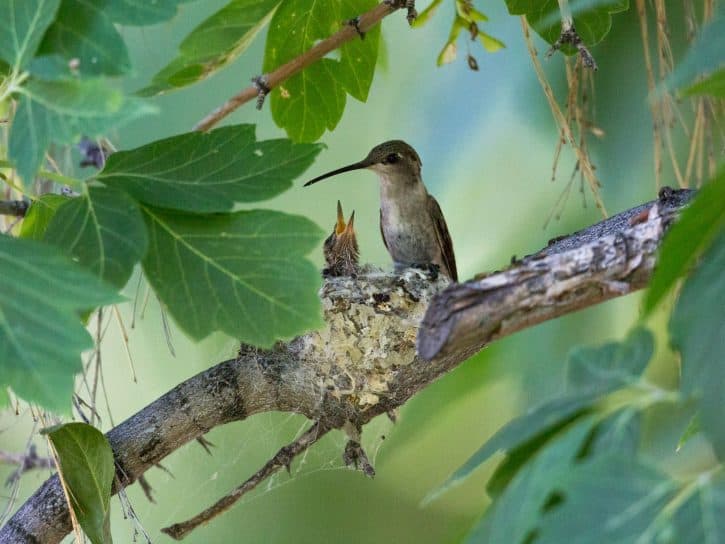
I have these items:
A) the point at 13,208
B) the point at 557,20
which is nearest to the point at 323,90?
the point at 557,20

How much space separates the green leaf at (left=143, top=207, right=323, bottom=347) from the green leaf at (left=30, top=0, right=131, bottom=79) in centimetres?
24

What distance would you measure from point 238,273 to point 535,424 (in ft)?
2.01

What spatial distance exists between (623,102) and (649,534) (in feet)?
9.41

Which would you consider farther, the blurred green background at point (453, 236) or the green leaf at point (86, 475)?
the blurred green background at point (453, 236)

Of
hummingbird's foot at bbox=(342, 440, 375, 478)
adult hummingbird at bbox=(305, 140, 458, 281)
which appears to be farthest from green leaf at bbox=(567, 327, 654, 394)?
adult hummingbird at bbox=(305, 140, 458, 281)

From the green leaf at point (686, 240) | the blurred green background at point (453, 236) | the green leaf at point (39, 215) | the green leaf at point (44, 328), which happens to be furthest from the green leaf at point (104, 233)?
the blurred green background at point (453, 236)

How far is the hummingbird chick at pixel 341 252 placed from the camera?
3.25 metres

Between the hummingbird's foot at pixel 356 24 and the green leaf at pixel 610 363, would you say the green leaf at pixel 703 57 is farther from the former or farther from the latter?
the hummingbird's foot at pixel 356 24

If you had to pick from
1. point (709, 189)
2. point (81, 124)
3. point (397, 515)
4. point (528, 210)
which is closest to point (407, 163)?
point (528, 210)

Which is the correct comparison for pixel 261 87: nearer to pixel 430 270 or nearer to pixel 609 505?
pixel 609 505

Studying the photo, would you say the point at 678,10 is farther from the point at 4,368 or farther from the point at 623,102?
the point at 4,368

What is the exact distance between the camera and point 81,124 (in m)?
1.03

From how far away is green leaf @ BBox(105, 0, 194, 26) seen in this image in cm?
122

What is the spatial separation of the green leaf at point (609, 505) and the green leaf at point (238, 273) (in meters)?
0.62
